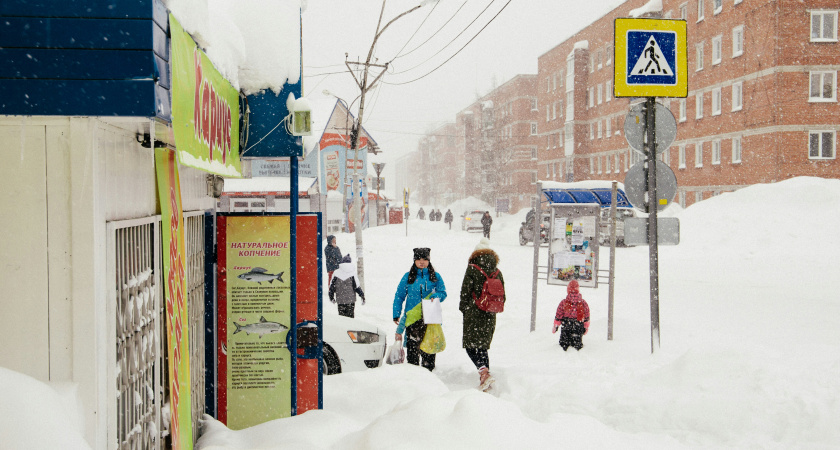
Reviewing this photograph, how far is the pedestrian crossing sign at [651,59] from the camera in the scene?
23.3 ft

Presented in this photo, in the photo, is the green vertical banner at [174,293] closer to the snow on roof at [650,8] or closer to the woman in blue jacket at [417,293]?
the woman in blue jacket at [417,293]

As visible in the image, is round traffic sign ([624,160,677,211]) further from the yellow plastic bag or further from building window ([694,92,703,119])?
building window ([694,92,703,119])

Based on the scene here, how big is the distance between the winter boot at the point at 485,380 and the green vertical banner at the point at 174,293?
3.91m

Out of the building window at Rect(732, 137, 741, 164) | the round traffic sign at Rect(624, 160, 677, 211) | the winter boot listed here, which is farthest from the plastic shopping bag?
the building window at Rect(732, 137, 741, 164)

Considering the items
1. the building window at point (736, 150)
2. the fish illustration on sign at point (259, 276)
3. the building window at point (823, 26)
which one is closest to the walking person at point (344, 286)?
the fish illustration on sign at point (259, 276)

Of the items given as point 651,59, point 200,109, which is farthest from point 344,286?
point 200,109

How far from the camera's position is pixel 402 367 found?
625cm

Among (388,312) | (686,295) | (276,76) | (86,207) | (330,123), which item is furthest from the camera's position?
(330,123)

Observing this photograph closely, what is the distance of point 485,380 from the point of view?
6.84m

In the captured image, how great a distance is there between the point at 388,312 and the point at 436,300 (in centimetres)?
592

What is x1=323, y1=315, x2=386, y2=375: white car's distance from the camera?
23.5ft

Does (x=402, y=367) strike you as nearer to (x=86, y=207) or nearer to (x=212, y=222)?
(x=212, y=222)

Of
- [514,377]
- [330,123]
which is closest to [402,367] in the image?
[514,377]

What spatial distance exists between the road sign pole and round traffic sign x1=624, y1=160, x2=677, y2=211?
0.06m
